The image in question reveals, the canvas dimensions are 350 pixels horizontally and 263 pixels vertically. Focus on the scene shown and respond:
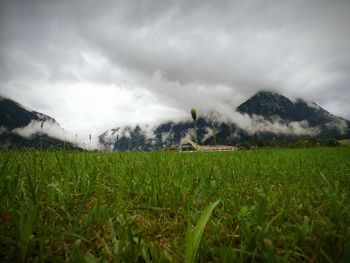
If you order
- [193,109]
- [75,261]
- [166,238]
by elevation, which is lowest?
[166,238]

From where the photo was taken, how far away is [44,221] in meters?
1.64

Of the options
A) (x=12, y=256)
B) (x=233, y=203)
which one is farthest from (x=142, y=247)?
(x=233, y=203)

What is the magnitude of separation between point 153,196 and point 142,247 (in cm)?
92

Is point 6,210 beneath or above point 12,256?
above

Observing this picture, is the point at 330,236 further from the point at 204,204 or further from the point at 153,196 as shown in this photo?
the point at 153,196

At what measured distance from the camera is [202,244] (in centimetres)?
138

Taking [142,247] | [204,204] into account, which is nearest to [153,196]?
[204,204]

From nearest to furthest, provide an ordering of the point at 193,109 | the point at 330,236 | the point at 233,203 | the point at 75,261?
the point at 75,261 < the point at 330,236 < the point at 233,203 < the point at 193,109

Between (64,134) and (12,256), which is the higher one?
(64,134)

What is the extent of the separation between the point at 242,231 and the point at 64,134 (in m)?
3.15

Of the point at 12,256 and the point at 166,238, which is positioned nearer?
the point at 12,256

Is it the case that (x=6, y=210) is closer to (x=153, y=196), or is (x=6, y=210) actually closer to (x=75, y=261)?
(x=75, y=261)

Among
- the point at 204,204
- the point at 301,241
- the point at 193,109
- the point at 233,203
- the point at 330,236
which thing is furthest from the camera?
the point at 193,109

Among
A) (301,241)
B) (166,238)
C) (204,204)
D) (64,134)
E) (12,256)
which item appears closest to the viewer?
(12,256)
